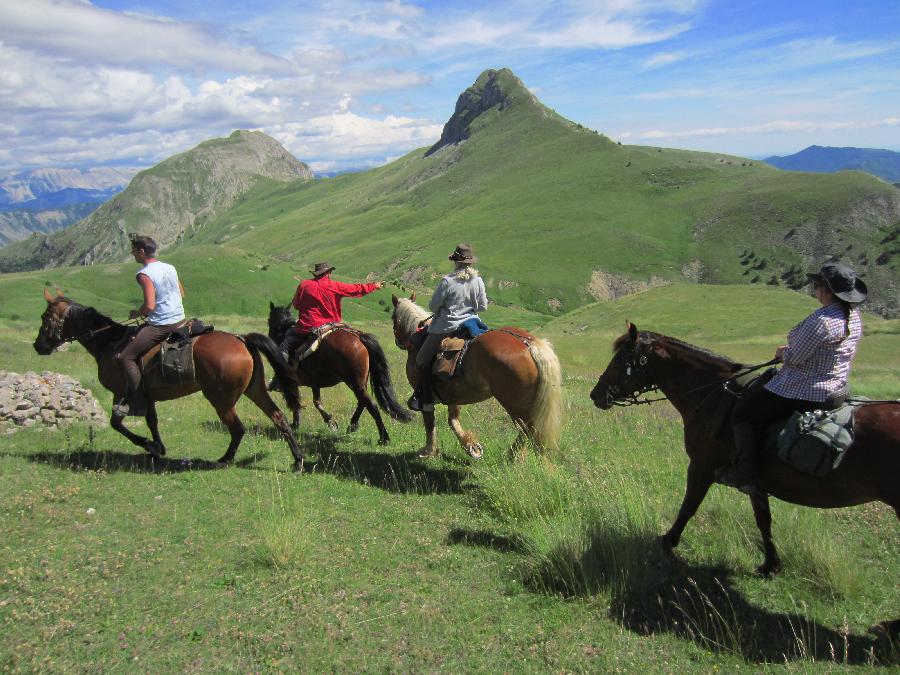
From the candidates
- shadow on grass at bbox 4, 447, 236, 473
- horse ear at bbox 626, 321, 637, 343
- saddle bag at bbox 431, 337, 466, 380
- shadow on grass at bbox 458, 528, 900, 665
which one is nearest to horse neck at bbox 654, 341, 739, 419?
horse ear at bbox 626, 321, 637, 343

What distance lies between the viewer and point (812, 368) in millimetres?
5180

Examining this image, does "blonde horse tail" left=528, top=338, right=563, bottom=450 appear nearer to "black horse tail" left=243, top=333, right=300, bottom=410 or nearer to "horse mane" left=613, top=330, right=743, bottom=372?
"horse mane" left=613, top=330, right=743, bottom=372

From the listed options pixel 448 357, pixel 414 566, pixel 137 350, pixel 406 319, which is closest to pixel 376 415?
pixel 406 319

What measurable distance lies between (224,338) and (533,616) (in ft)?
21.7

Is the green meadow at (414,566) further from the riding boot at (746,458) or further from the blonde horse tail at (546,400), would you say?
the riding boot at (746,458)

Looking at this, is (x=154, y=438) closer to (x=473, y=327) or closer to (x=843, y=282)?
(x=473, y=327)

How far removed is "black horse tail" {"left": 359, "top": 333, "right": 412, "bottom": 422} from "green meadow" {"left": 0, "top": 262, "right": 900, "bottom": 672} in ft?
2.33

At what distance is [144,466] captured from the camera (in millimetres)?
9336

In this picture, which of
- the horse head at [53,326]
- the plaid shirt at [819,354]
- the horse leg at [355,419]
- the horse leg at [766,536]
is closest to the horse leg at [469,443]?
the horse leg at [355,419]

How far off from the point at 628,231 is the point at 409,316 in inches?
4426

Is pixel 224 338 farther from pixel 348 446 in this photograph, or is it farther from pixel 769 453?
pixel 769 453

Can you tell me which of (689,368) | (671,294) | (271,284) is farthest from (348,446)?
(671,294)

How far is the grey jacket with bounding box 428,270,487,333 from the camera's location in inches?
360

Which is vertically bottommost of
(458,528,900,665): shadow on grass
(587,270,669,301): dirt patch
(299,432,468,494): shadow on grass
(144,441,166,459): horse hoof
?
(587,270,669,301): dirt patch
